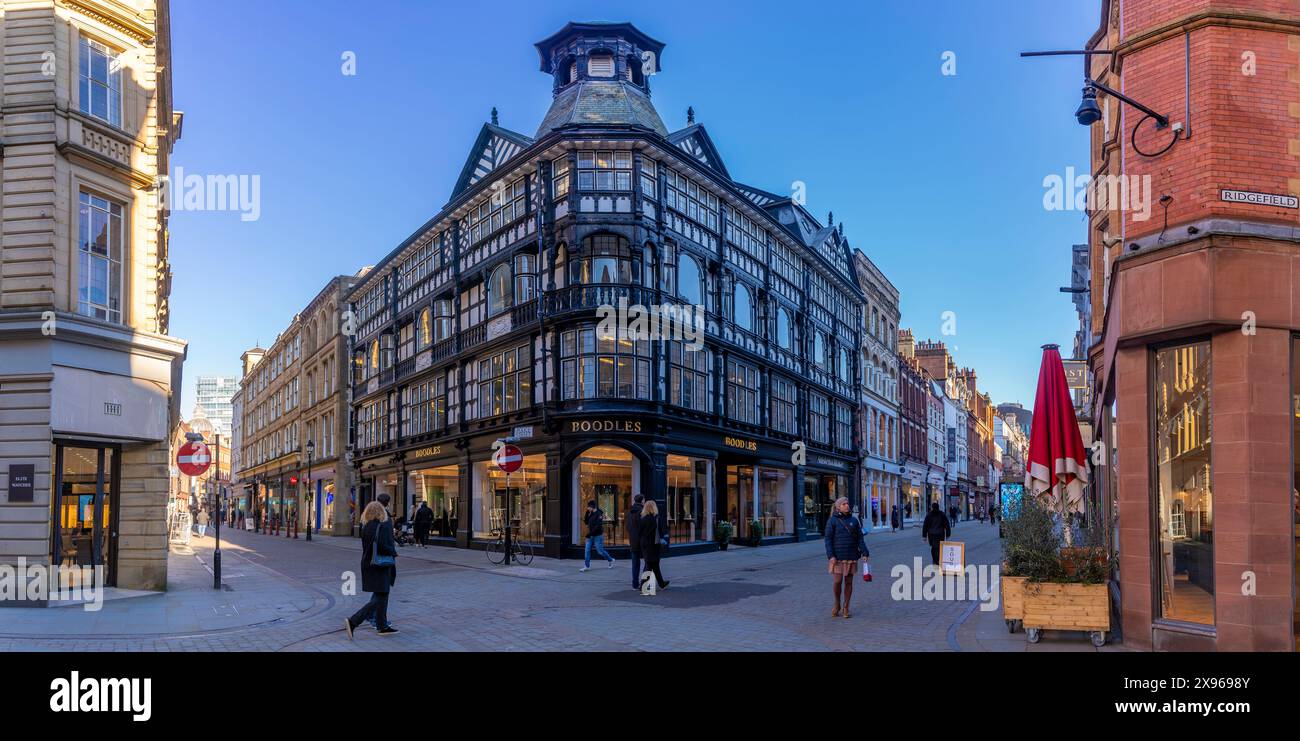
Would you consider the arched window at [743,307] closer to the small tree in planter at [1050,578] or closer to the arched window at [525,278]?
the arched window at [525,278]

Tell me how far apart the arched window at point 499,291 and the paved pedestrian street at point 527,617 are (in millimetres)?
11751

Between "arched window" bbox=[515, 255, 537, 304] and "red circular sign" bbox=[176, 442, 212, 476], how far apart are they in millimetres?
14416

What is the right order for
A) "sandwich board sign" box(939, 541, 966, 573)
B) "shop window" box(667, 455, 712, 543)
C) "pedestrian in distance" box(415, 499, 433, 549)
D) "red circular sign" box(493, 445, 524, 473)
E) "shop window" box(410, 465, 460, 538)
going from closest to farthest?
"sandwich board sign" box(939, 541, 966, 573) < "red circular sign" box(493, 445, 524, 473) < "shop window" box(667, 455, 712, 543) < "pedestrian in distance" box(415, 499, 433, 549) < "shop window" box(410, 465, 460, 538)

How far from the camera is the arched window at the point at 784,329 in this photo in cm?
3850

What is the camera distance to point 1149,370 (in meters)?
10.5

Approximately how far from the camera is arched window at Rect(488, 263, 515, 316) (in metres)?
32.0

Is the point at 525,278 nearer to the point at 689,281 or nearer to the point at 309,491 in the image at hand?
the point at 689,281

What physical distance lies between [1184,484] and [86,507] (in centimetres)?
1760

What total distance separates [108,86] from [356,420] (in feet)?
113

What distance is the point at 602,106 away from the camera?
31.4 m

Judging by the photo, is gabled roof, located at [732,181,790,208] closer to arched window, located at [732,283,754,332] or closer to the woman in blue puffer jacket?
arched window, located at [732,283,754,332]

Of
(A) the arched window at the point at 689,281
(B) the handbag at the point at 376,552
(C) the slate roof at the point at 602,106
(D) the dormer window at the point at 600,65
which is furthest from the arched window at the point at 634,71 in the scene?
(B) the handbag at the point at 376,552

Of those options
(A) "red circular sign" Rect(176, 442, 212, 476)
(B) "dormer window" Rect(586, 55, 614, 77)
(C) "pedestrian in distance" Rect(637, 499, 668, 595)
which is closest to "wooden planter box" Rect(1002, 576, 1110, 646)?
(C) "pedestrian in distance" Rect(637, 499, 668, 595)

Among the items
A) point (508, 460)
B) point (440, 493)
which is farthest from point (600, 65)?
point (440, 493)
